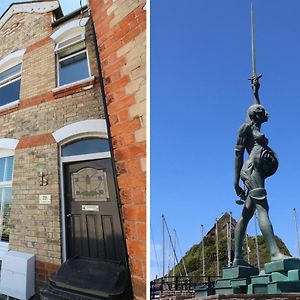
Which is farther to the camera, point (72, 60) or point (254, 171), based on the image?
point (72, 60)

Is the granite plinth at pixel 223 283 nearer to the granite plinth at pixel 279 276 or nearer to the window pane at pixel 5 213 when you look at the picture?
the granite plinth at pixel 279 276

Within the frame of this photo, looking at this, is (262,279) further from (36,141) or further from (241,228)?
(36,141)

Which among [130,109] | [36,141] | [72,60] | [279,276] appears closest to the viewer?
[130,109]

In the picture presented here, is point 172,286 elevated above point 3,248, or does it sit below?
below

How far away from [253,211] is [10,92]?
3177mm

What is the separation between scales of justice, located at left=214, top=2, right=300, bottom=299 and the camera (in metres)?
3.04

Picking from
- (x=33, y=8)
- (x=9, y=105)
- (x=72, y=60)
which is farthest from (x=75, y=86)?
(x=33, y=8)

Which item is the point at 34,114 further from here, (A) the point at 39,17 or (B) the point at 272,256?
(B) the point at 272,256

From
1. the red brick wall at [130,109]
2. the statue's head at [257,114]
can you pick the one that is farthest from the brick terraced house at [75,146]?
the statue's head at [257,114]

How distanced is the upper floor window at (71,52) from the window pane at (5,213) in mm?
1362

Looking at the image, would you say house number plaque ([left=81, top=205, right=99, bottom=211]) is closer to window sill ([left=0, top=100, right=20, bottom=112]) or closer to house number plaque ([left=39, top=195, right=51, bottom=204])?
house number plaque ([left=39, top=195, right=51, bottom=204])

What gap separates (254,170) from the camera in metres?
3.58

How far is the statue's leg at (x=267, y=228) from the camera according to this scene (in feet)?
10.8

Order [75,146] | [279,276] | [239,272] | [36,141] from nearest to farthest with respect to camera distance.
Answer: [279,276] → [239,272] → [75,146] → [36,141]
